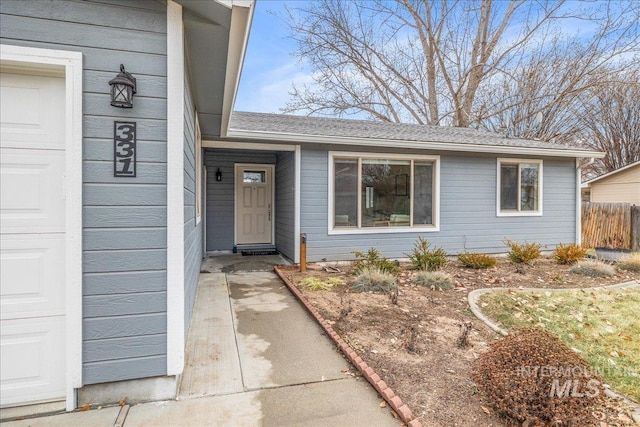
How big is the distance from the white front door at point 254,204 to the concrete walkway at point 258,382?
171 inches

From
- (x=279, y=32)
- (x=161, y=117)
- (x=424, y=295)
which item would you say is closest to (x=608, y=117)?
(x=279, y=32)

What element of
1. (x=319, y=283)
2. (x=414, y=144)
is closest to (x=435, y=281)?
(x=319, y=283)

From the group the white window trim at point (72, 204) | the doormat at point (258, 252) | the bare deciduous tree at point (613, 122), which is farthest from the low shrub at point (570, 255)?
the bare deciduous tree at point (613, 122)

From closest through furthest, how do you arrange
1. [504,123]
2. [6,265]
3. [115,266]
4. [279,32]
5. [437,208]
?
[6,265], [115,266], [437,208], [279,32], [504,123]

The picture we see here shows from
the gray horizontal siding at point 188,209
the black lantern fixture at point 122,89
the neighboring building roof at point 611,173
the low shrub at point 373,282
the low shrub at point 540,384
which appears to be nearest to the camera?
the low shrub at point 540,384

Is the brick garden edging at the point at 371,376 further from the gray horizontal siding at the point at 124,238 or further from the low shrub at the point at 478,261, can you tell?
the low shrub at the point at 478,261

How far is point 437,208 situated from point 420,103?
10651 millimetres

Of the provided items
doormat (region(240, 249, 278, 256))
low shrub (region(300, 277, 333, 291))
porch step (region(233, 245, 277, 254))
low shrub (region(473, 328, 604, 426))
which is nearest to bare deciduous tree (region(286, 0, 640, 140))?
porch step (region(233, 245, 277, 254))

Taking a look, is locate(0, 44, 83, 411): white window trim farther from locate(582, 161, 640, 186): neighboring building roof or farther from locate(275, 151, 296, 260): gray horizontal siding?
locate(582, 161, 640, 186): neighboring building roof

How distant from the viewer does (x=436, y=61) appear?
53.3 feet

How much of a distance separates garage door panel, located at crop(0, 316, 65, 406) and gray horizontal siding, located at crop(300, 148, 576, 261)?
4.81 meters

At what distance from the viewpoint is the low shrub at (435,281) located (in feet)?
16.9

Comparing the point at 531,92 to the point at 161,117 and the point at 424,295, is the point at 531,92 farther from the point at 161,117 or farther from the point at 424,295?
the point at 161,117

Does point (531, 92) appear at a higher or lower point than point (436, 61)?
lower
